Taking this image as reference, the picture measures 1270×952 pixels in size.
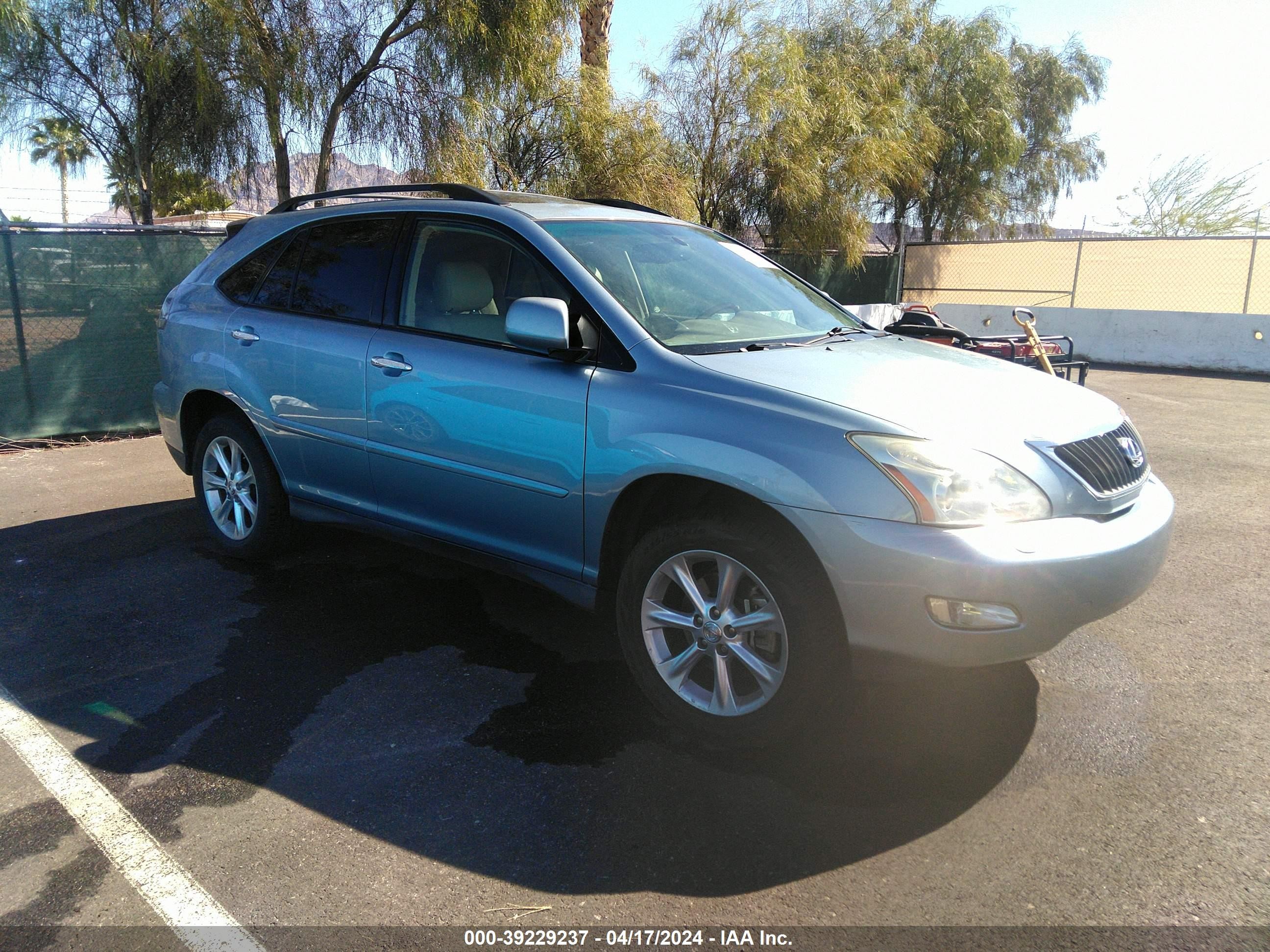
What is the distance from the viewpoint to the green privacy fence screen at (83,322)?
7953 millimetres

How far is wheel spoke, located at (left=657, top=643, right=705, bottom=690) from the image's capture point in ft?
10.6

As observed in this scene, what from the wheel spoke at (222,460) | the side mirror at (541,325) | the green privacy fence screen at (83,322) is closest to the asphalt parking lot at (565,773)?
the wheel spoke at (222,460)

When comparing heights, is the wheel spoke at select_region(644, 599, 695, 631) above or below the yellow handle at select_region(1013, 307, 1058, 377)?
below

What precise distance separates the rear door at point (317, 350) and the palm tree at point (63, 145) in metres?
9.25

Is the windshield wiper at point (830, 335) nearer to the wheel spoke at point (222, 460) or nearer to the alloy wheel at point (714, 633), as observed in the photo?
the alloy wheel at point (714, 633)

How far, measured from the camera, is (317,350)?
436cm

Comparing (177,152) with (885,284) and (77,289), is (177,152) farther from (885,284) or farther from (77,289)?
(885,284)

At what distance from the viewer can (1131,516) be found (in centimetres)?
319

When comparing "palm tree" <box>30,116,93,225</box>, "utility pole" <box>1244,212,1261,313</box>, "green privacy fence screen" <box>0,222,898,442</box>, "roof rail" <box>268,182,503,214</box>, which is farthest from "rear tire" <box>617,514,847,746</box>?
"utility pole" <box>1244,212,1261,313</box>

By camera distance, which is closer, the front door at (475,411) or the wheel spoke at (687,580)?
the wheel spoke at (687,580)

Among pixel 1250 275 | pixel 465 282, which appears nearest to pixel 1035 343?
pixel 465 282

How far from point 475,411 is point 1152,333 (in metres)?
17.3

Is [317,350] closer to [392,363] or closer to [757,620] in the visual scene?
[392,363]

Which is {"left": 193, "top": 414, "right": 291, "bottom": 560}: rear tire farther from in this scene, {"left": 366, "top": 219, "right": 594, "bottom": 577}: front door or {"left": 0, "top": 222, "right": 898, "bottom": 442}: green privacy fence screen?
{"left": 0, "top": 222, "right": 898, "bottom": 442}: green privacy fence screen
